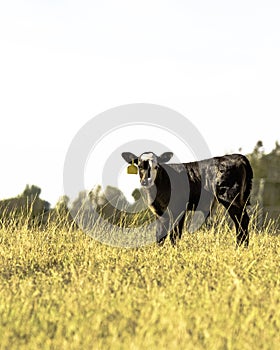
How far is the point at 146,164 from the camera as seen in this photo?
31.8 ft

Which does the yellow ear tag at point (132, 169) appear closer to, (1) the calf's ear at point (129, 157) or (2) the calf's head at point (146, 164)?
(2) the calf's head at point (146, 164)

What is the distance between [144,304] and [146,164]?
460 centimetres

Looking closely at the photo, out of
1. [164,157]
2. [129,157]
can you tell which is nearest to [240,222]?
[164,157]

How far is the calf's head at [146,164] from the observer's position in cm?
962

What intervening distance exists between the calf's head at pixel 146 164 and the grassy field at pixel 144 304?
1.99 m

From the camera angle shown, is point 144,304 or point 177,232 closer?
point 144,304

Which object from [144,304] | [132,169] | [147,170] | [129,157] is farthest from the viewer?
[129,157]

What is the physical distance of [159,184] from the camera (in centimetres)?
1006

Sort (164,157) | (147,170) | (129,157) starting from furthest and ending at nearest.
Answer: (164,157)
(129,157)
(147,170)

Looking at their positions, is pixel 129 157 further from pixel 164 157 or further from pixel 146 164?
pixel 164 157

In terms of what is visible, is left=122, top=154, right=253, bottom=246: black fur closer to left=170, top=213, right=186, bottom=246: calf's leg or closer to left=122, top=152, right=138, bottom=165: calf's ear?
left=170, top=213, right=186, bottom=246: calf's leg

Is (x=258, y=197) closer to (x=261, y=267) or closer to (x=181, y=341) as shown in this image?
(x=261, y=267)

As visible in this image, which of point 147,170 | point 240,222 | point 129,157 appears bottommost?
point 240,222

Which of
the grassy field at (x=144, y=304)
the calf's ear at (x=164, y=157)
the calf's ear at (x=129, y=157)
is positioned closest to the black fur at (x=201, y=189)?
the calf's ear at (x=164, y=157)
